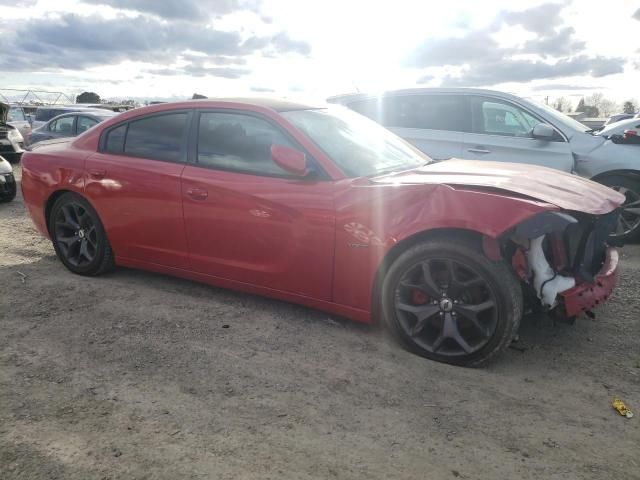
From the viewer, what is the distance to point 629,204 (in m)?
5.98

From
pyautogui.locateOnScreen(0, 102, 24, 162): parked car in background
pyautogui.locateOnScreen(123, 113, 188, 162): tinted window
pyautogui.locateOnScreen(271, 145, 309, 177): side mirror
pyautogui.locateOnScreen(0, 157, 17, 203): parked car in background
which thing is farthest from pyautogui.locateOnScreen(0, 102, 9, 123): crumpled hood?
pyautogui.locateOnScreen(271, 145, 309, 177): side mirror

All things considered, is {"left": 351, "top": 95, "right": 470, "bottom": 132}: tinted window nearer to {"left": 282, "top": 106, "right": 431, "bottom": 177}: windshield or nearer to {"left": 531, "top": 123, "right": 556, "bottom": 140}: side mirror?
{"left": 531, "top": 123, "right": 556, "bottom": 140}: side mirror

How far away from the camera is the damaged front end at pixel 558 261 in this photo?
→ 2.81 m

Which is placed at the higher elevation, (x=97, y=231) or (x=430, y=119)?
(x=430, y=119)

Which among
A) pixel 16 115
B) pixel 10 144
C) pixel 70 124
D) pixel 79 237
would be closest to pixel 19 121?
pixel 16 115

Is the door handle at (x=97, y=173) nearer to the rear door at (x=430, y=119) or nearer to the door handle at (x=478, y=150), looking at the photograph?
the rear door at (x=430, y=119)

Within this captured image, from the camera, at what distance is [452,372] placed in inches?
118

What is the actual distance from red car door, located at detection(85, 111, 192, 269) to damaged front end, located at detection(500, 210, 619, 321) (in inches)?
92.1

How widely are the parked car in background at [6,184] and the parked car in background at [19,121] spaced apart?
8299mm

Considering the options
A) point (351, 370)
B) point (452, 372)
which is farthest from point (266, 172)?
point (452, 372)

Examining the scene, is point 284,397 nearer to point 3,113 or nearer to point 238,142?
point 238,142

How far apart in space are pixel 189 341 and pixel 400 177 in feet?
5.63

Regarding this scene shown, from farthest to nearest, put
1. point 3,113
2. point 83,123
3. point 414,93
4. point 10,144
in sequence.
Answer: point 3,113 < point 83,123 < point 10,144 < point 414,93

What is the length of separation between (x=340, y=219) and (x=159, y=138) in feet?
5.82
